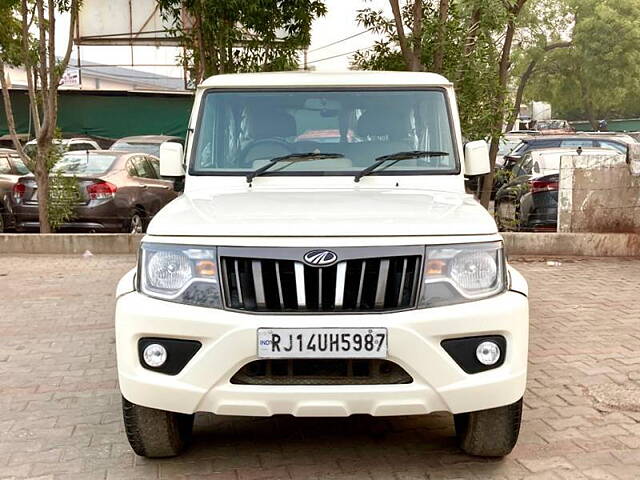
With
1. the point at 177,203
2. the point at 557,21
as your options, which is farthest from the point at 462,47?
the point at 557,21

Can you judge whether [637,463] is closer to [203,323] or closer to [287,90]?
[203,323]

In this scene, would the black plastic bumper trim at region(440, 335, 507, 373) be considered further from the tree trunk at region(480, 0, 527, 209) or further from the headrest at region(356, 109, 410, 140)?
the tree trunk at region(480, 0, 527, 209)

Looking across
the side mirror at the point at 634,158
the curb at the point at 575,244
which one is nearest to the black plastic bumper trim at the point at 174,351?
the curb at the point at 575,244

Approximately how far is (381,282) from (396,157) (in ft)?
4.80

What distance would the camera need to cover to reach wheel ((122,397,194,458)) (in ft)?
11.7

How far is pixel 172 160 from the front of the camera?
482 centimetres

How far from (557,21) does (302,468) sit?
44267 mm

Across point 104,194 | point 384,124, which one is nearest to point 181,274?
point 384,124

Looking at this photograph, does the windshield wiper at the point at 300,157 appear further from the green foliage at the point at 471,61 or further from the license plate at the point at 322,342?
the green foliage at the point at 471,61

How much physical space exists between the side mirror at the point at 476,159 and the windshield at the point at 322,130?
4.5 inches

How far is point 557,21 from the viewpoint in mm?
43656

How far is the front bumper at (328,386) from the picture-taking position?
3.18 metres

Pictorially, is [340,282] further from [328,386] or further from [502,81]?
[502,81]

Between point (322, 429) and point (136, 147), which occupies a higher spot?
point (136, 147)
